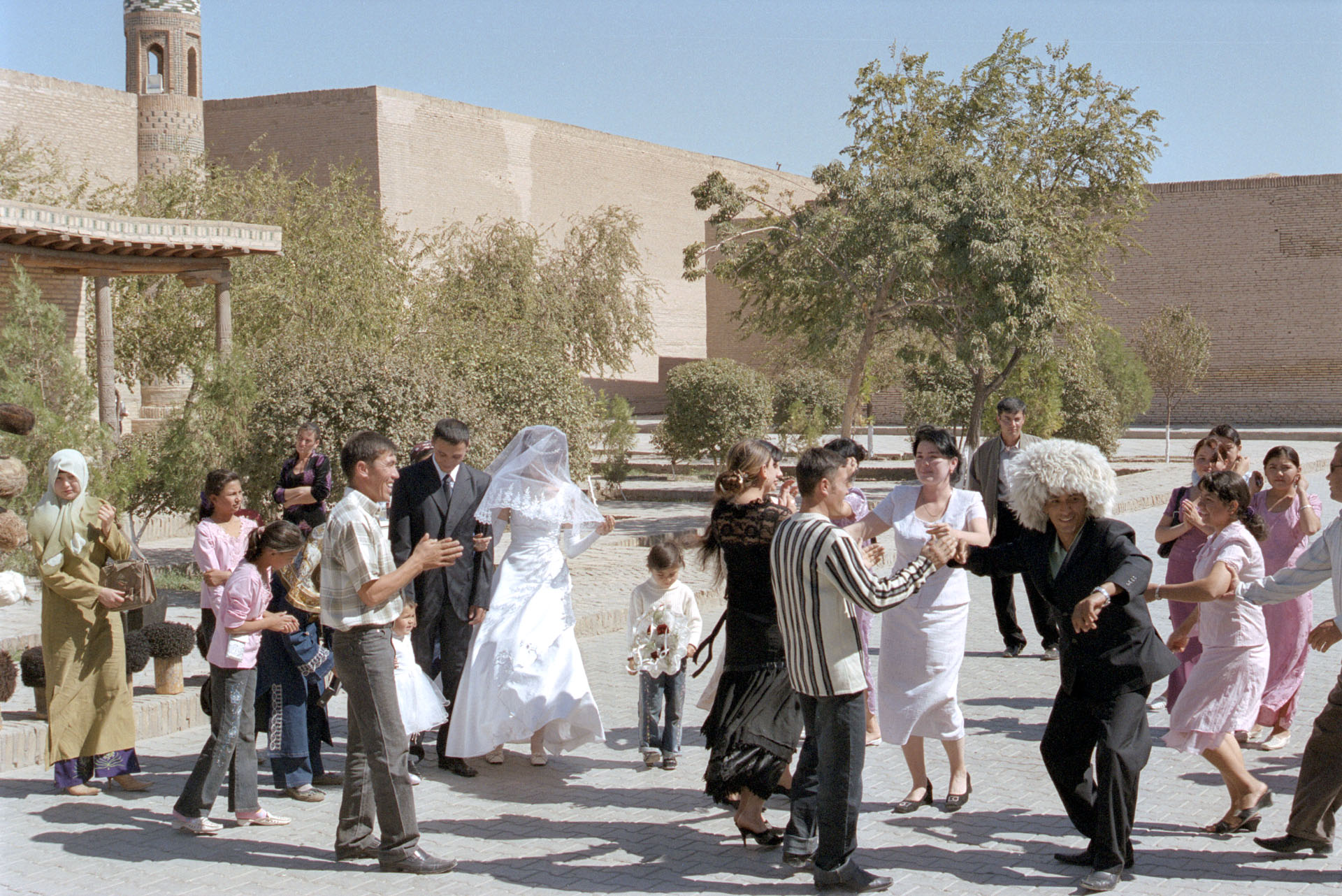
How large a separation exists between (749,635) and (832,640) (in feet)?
2.12

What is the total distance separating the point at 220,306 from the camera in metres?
17.3

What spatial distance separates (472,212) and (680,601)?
136ft

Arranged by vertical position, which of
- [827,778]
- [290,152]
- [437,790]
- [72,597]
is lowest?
[437,790]

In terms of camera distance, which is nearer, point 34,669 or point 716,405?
point 34,669

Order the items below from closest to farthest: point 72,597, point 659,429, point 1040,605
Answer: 1. point 72,597
2. point 1040,605
3. point 659,429

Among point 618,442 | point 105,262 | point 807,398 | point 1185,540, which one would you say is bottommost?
point 1185,540

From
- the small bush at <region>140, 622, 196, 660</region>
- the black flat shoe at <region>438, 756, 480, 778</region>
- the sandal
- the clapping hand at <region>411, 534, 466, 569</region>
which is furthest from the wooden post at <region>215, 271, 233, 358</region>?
the clapping hand at <region>411, 534, 466, 569</region>

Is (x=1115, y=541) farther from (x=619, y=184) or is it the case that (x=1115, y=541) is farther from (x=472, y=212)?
(x=619, y=184)

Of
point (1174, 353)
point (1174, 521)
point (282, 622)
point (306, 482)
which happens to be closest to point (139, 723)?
point (282, 622)

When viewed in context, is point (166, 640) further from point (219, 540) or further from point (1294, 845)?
point (1294, 845)

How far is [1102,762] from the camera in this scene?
4500mm

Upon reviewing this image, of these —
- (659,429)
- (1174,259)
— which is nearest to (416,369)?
(659,429)

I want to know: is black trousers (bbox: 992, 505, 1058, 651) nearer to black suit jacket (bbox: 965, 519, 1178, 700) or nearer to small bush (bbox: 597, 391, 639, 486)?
black suit jacket (bbox: 965, 519, 1178, 700)

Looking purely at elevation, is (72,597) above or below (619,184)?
below
